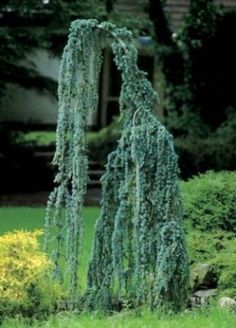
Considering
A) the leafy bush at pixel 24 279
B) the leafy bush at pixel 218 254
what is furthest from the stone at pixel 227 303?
the leafy bush at pixel 24 279

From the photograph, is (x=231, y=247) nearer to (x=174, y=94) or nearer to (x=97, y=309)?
(x=97, y=309)

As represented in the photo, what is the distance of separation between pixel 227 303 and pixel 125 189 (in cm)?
127

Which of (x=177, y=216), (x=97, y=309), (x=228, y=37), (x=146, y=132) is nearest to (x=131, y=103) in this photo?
(x=146, y=132)

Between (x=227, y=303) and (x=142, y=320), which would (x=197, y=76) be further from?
(x=142, y=320)

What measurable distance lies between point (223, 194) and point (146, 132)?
218cm

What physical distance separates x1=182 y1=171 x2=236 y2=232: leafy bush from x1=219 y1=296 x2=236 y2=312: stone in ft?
5.30

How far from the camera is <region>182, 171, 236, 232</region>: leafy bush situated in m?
9.12

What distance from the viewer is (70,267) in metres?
7.46

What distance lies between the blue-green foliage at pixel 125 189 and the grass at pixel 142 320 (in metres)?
0.23

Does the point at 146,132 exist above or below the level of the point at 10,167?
above

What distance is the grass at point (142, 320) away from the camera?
21.7 feet

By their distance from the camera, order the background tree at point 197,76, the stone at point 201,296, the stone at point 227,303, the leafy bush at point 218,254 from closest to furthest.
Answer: the stone at point 227,303 → the stone at point 201,296 → the leafy bush at point 218,254 → the background tree at point 197,76

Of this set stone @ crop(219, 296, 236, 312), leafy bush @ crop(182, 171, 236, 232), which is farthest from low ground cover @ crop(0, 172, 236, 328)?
stone @ crop(219, 296, 236, 312)

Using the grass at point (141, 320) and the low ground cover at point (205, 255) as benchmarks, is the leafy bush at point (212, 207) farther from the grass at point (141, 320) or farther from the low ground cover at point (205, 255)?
the grass at point (141, 320)
